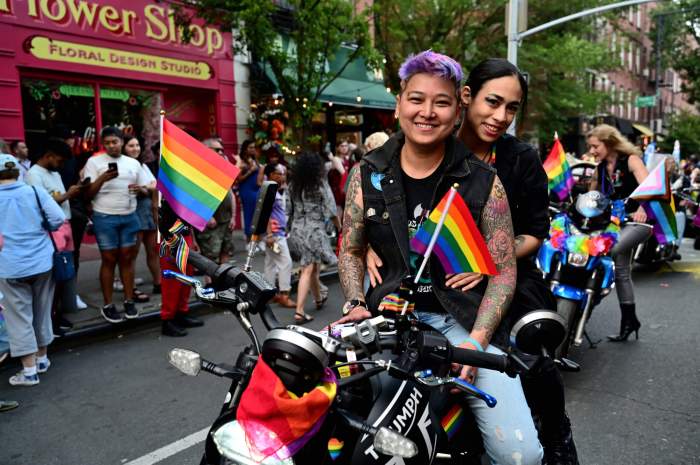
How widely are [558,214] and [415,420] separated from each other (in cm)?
351

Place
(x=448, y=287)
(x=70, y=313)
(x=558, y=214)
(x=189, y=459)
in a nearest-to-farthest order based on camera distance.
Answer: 1. (x=448, y=287)
2. (x=189, y=459)
3. (x=558, y=214)
4. (x=70, y=313)

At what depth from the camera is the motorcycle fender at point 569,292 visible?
→ 438cm

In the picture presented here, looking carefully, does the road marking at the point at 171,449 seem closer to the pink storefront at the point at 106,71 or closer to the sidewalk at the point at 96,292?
the sidewalk at the point at 96,292

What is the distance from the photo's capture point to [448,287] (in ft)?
6.87

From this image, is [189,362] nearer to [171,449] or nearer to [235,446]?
[235,446]

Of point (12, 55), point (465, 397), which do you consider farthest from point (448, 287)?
point (12, 55)

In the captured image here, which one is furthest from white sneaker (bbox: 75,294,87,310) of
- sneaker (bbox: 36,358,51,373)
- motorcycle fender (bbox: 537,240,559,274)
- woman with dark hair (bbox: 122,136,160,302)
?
motorcycle fender (bbox: 537,240,559,274)

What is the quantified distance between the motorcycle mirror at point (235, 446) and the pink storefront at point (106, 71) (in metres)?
9.45

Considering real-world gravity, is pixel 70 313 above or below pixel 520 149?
below

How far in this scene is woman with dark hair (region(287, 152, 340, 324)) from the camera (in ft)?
21.1

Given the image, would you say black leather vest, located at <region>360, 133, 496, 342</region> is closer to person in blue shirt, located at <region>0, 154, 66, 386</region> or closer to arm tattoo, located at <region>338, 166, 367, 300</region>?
arm tattoo, located at <region>338, 166, 367, 300</region>

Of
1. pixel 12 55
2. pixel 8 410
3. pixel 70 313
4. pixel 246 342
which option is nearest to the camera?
pixel 8 410

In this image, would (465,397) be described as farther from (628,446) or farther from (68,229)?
(68,229)

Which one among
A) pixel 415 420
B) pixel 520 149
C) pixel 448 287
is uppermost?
pixel 520 149
